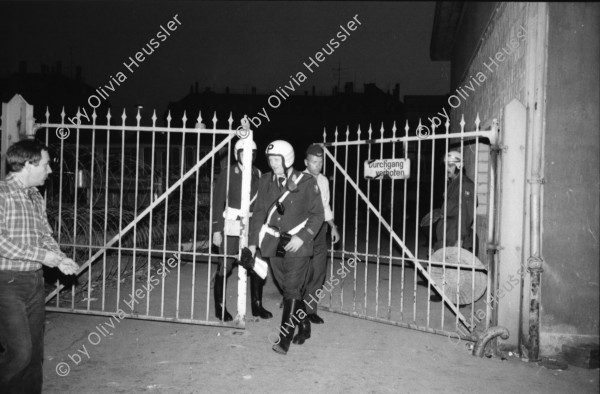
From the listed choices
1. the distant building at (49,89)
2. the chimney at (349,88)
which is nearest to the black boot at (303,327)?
the distant building at (49,89)

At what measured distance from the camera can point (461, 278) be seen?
5598 mm

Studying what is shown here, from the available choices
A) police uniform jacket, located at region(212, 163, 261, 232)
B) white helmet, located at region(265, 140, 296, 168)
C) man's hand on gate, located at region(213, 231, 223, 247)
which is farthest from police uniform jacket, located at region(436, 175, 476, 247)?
man's hand on gate, located at region(213, 231, 223, 247)

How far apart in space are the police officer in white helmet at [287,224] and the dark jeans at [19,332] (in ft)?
7.03

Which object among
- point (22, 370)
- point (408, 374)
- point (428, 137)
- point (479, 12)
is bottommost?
point (408, 374)

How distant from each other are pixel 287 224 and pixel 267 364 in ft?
4.43

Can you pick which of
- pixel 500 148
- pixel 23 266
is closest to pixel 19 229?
pixel 23 266

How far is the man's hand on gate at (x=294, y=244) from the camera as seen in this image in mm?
4496

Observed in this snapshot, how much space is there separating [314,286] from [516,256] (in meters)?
2.26

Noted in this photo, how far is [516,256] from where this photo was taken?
4.58 metres

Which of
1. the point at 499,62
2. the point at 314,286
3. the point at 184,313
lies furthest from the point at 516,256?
the point at 184,313

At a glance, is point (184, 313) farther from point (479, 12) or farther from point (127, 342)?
point (479, 12)

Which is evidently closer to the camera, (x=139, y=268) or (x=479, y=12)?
(x=139, y=268)

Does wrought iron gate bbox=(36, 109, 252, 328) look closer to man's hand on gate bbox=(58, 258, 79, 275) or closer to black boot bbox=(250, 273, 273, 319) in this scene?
black boot bbox=(250, 273, 273, 319)

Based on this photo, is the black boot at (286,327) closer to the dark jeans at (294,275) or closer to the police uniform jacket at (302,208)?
the dark jeans at (294,275)
